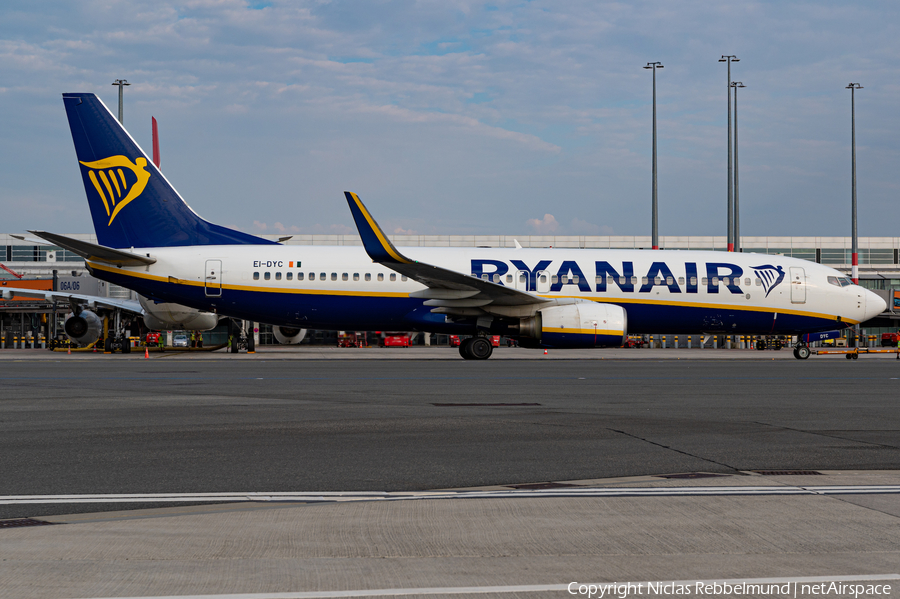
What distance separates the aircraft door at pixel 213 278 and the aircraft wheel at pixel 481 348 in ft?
28.5

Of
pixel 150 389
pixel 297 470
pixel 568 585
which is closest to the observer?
pixel 568 585

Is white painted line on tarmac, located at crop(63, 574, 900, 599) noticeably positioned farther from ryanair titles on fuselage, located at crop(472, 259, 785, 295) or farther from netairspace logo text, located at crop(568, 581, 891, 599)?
ryanair titles on fuselage, located at crop(472, 259, 785, 295)

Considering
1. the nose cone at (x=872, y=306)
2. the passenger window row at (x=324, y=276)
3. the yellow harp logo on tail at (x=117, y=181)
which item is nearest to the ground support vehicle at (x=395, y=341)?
the passenger window row at (x=324, y=276)

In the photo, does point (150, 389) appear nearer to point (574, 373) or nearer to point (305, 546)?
point (574, 373)

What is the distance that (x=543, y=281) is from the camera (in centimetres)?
2670

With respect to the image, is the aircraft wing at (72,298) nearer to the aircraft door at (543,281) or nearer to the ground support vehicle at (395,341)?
the ground support vehicle at (395,341)

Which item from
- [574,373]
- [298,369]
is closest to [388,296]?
[298,369]

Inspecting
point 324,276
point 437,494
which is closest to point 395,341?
point 324,276

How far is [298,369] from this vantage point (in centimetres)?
Answer: 2109

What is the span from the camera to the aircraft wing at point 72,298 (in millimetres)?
33938

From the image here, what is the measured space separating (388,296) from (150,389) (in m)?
12.3

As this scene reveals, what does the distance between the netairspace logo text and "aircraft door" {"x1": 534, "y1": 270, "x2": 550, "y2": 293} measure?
23.1 meters

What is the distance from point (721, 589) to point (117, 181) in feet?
88.5

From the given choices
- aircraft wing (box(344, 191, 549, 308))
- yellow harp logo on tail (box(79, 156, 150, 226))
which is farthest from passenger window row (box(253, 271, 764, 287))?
yellow harp logo on tail (box(79, 156, 150, 226))
